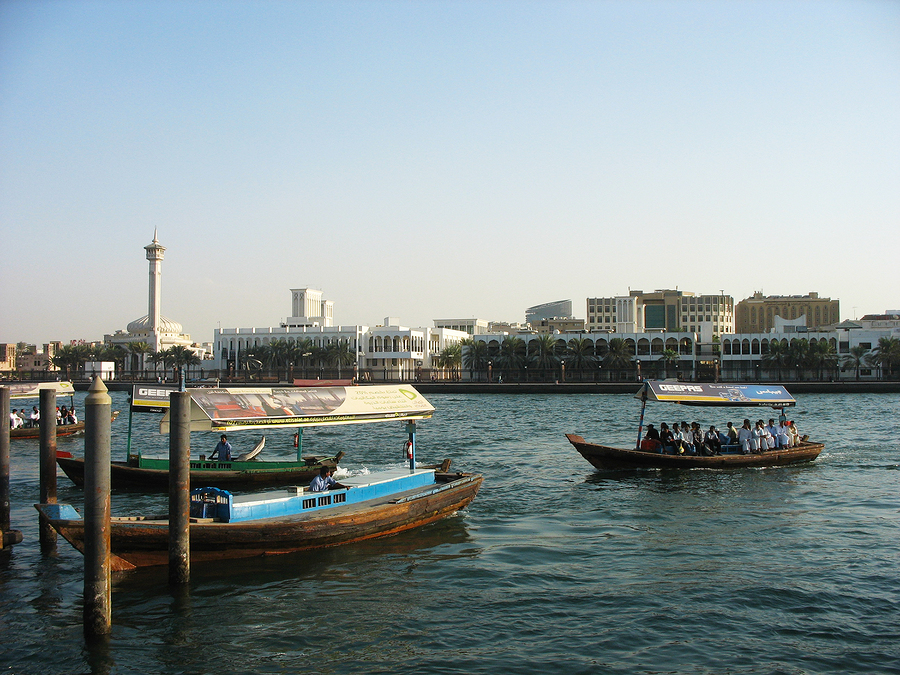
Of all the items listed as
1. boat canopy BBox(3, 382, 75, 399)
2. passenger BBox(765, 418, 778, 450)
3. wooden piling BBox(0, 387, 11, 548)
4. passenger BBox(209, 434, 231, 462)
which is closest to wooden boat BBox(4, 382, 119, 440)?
boat canopy BBox(3, 382, 75, 399)

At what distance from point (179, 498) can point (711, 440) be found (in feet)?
65.1

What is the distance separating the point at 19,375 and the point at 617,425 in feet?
362

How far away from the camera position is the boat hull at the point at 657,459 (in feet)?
87.1

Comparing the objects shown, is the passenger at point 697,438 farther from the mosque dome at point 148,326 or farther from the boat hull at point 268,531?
the mosque dome at point 148,326

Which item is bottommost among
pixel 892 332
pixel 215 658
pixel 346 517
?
pixel 215 658

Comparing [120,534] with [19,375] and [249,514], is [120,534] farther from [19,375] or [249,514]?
[19,375]

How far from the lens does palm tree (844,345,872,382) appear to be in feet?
352

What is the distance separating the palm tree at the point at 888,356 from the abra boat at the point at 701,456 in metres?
83.4

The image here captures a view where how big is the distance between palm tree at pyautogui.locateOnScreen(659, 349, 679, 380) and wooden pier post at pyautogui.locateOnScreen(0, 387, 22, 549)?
103456mm

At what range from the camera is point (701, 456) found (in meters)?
27.1

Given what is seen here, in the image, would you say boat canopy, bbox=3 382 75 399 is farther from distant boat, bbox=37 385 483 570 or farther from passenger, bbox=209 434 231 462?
distant boat, bbox=37 385 483 570

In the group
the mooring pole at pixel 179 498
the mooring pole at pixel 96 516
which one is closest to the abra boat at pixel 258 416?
the mooring pole at pixel 179 498

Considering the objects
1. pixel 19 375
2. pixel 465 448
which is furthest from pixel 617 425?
pixel 19 375

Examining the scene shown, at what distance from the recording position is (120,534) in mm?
14766
